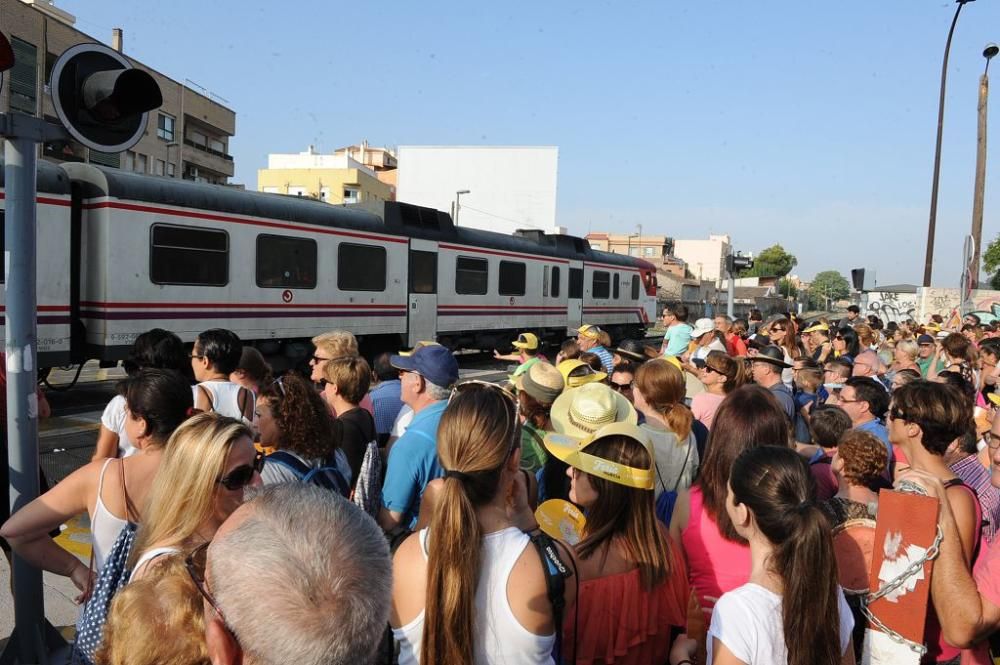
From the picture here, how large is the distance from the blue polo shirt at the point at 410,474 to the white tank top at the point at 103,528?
108 centimetres

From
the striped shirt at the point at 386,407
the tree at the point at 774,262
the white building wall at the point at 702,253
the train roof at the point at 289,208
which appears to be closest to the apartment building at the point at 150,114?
the train roof at the point at 289,208

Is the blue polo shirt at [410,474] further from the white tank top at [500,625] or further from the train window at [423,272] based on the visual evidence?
the train window at [423,272]

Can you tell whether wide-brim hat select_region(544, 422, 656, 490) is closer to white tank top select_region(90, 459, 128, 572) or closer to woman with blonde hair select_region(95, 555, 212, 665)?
woman with blonde hair select_region(95, 555, 212, 665)

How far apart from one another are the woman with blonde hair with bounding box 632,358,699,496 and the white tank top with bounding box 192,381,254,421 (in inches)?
90.7

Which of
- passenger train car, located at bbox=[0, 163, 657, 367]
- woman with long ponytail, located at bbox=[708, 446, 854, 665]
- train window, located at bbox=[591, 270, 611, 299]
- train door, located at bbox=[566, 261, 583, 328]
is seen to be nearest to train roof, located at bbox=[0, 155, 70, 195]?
passenger train car, located at bbox=[0, 163, 657, 367]

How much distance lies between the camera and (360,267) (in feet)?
47.8

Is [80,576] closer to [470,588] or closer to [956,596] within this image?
[470,588]

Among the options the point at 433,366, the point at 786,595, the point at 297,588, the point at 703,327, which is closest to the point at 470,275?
the point at 703,327

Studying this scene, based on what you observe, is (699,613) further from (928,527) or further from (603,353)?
(603,353)

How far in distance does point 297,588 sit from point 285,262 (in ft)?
40.2

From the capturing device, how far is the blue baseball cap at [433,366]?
4.06m

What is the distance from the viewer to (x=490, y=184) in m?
51.1

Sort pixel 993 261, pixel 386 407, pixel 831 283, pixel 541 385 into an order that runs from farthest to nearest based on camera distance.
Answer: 1. pixel 831 283
2. pixel 993 261
3. pixel 386 407
4. pixel 541 385

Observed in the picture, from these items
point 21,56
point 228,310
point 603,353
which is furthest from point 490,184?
point 603,353
